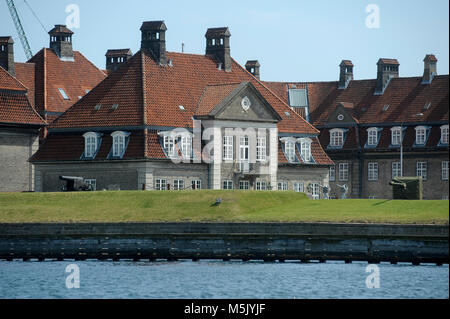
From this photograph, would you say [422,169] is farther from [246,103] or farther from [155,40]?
[155,40]

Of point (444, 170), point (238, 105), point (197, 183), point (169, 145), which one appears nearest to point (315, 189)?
point (238, 105)

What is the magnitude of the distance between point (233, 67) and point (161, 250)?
3587 centimetres

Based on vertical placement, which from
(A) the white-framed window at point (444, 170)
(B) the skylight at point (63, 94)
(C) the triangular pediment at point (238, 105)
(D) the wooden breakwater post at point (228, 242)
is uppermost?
(B) the skylight at point (63, 94)

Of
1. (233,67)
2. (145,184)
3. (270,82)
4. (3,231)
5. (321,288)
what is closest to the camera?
(321,288)

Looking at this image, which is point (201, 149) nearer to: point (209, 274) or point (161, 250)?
point (161, 250)

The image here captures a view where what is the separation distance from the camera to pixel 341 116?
414 ft

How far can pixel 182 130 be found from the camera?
99.0m

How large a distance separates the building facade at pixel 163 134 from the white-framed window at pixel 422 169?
862 inches

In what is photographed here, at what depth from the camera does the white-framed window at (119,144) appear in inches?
3836

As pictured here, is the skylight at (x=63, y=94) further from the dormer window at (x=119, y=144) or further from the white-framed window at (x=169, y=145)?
the white-framed window at (x=169, y=145)

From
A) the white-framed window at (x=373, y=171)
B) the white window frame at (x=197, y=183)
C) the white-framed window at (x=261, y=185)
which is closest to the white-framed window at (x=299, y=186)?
the white-framed window at (x=261, y=185)

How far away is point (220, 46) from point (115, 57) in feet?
96.9
